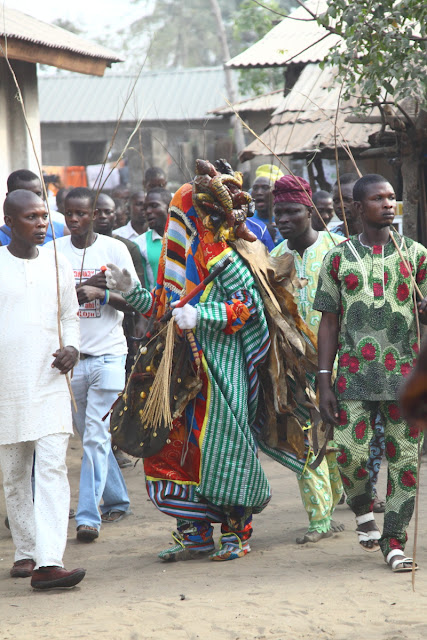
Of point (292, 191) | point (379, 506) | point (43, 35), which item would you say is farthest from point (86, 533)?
point (43, 35)

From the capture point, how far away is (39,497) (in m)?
4.37

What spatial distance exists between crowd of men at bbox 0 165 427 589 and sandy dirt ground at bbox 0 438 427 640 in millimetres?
133

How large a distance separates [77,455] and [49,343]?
4046 mm

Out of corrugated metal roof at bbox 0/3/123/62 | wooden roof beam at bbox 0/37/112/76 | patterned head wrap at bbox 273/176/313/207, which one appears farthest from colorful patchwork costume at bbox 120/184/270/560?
corrugated metal roof at bbox 0/3/123/62

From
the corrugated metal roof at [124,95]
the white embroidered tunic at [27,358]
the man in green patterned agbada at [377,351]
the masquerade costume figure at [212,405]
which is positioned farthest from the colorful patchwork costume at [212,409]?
the corrugated metal roof at [124,95]

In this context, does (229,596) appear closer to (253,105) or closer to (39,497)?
(39,497)

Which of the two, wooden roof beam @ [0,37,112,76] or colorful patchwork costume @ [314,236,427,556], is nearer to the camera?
colorful patchwork costume @ [314,236,427,556]

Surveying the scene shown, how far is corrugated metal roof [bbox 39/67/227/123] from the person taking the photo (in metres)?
28.4

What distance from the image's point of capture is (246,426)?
478 centimetres

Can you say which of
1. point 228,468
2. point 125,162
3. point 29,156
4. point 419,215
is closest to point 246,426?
point 228,468

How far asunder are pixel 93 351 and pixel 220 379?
122cm

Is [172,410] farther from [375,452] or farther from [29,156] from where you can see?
[29,156]

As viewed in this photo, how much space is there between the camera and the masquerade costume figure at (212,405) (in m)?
4.70

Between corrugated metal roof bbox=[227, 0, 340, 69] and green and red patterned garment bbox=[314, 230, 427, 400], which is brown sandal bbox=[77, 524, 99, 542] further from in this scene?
corrugated metal roof bbox=[227, 0, 340, 69]
